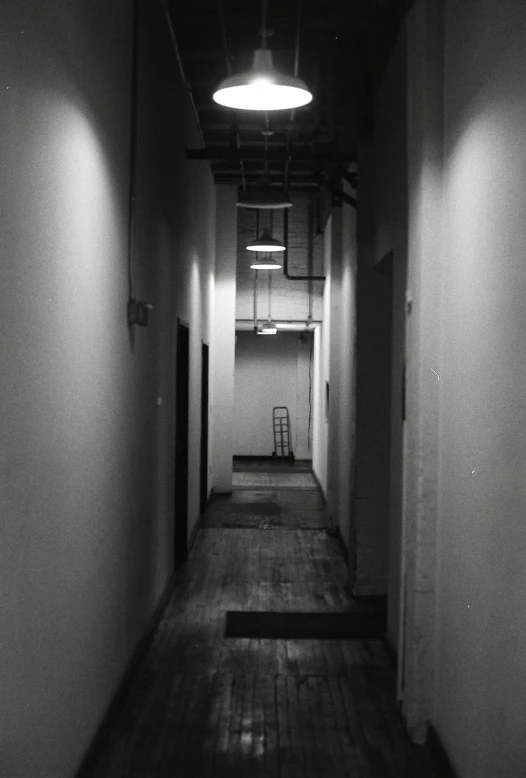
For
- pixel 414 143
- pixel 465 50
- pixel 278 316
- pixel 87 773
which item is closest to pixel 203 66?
pixel 414 143

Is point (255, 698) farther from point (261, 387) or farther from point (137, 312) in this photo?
point (261, 387)

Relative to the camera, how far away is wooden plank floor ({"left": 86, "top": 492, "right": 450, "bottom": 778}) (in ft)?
10.8

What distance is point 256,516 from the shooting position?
9289 millimetres

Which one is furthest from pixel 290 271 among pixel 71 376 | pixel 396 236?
pixel 71 376

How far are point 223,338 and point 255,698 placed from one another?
7.30m

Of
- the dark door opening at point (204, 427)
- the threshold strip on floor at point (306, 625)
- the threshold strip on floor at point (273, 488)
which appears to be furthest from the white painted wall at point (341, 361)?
the threshold strip on floor at point (273, 488)

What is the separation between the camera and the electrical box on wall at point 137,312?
3.87m

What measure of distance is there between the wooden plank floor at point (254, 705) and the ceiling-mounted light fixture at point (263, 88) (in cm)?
276

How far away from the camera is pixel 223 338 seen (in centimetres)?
1095

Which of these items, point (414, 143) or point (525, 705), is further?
point (414, 143)

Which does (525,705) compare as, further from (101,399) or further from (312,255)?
(312,255)

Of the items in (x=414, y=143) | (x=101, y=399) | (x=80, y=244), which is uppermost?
(x=414, y=143)

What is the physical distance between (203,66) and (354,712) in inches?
183

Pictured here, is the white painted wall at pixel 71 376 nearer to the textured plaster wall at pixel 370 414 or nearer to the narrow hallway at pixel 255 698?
the narrow hallway at pixel 255 698
